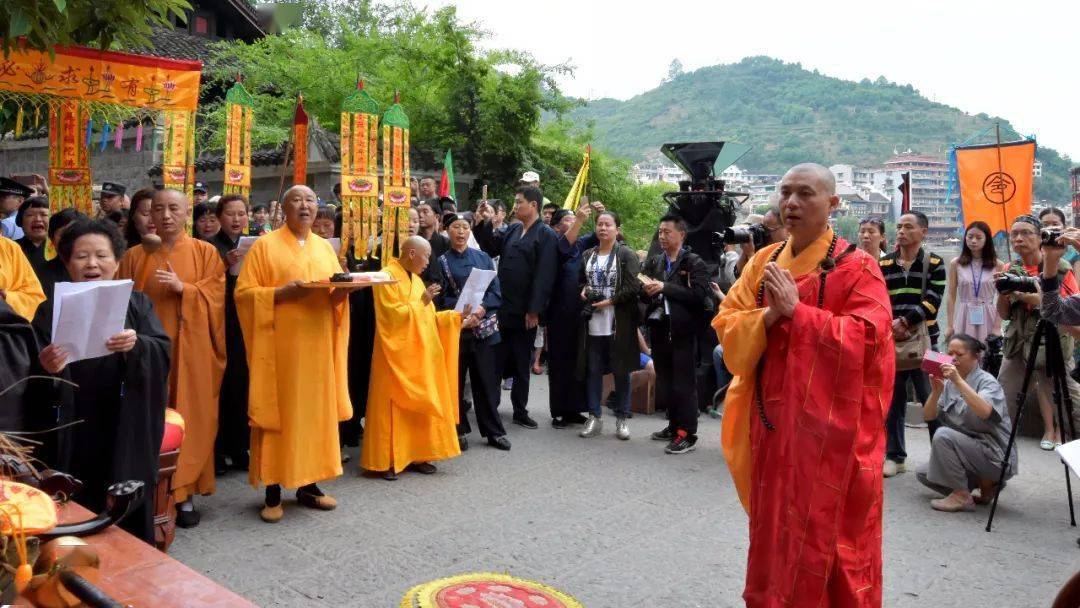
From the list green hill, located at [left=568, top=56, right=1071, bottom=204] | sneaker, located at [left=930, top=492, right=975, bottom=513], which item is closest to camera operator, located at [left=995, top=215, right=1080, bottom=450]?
sneaker, located at [left=930, top=492, right=975, bottom=513]

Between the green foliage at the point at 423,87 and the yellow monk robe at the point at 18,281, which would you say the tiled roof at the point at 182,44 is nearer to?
the green foliage at the point at 423,87

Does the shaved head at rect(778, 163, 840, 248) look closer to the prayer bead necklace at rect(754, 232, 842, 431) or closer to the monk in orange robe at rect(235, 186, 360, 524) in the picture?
the prayer bead necklace at rect(754, 232, 842, 431)

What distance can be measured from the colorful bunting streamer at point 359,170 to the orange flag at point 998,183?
205 inches

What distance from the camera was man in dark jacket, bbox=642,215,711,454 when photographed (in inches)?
271

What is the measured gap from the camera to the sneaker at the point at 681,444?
679 cm

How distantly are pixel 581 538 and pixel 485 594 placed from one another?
3.16 feet

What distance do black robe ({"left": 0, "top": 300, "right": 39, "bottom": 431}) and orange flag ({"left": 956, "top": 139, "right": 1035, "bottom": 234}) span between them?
730 cm

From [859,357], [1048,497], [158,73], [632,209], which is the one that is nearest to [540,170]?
[632,209]

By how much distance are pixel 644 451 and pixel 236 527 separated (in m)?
3.19

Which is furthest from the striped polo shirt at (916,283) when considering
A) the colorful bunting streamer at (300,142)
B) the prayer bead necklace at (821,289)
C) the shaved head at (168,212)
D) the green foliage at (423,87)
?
the green foliage at (423,87)

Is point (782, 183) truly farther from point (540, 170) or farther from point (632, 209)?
point (632, 209)

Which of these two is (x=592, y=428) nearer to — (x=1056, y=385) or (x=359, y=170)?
(x=359, y=170)

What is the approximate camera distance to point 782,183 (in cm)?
331

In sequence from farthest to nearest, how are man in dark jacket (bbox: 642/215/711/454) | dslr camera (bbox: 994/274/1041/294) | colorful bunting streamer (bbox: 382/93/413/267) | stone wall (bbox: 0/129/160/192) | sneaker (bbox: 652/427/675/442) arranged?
Result: stone wall (bbox: 0/129/160/192)
sneaker (bbox: 652/427/675/442)
man in dark jacket (bbox: 642/215/711/454)
colorful bunting streamer (bbox: 382/93/413/267)
dslr camera (bbox: 994/274/1041/294)
